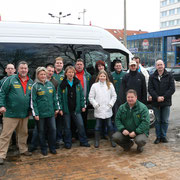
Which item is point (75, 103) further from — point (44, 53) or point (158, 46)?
point (158, 46)

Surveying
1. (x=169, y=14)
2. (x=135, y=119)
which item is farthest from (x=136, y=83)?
(x=169, y=14)

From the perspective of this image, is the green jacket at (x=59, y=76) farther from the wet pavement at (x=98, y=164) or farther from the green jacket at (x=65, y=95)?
the wet pavement at (x=98, y=164)

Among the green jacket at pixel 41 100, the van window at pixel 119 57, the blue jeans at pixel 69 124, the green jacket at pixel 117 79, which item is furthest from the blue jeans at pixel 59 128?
the van window at pixel 119 57

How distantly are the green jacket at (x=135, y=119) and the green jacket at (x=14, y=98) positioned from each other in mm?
1938

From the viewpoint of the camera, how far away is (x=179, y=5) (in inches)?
2746

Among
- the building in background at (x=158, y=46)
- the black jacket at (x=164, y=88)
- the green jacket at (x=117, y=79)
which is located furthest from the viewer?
the building in background at (x=158, y=46)

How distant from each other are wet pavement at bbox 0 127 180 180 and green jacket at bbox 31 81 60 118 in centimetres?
90

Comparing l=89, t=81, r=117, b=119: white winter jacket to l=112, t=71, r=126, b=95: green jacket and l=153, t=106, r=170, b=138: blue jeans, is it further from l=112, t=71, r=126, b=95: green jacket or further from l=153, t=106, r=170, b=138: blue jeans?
l=153, t=106, r=170, b=138: blue jeans

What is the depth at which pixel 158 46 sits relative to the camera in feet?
163

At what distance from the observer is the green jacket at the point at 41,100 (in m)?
4.75

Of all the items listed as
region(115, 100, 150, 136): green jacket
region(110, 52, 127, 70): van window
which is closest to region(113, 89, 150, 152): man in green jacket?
region(115, 100, 150, 136): green jacket

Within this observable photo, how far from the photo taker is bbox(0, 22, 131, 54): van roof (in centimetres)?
569

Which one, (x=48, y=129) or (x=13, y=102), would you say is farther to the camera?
(x=48, y=129)

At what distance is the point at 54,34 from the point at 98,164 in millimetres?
3323
